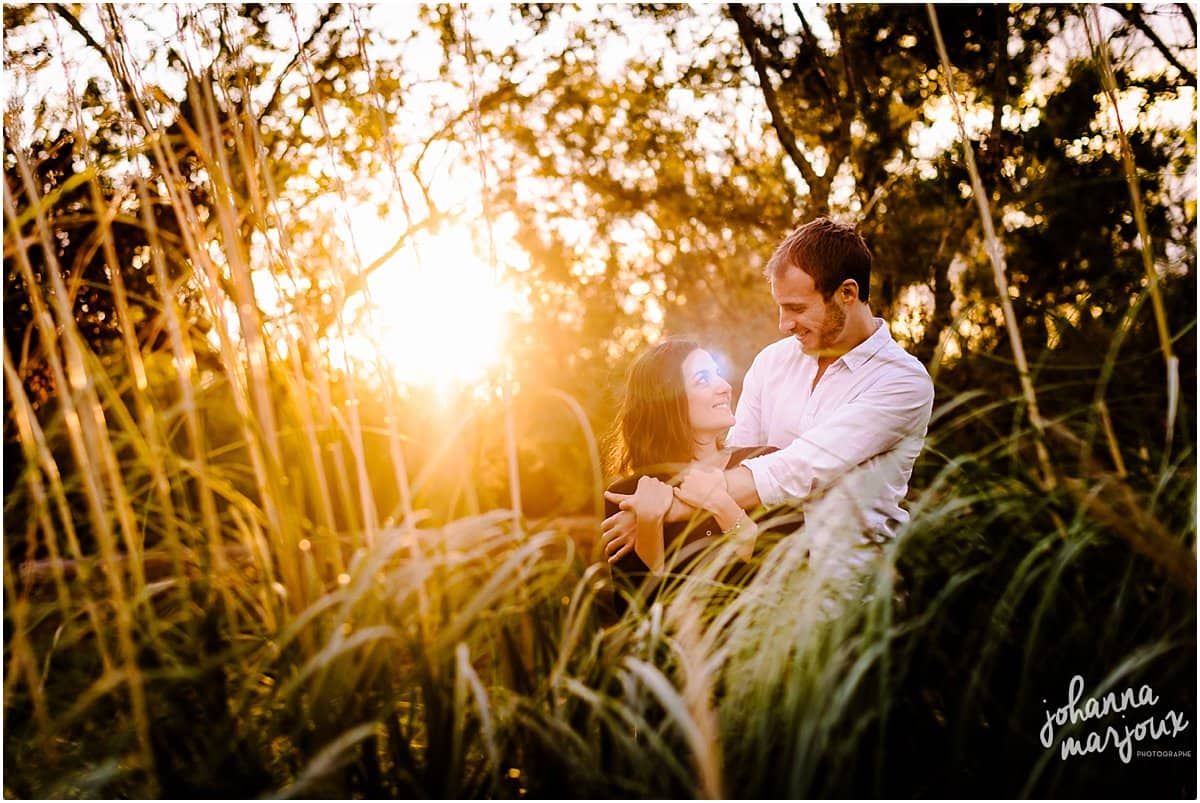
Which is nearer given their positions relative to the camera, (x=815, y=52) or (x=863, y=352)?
(x=863, y=352)

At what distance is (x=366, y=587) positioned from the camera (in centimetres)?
133

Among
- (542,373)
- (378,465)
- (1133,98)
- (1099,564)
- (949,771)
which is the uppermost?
(1133,98)

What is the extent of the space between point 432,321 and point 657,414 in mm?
867

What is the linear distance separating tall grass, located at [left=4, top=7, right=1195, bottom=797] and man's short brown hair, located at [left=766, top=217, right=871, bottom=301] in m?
1.21

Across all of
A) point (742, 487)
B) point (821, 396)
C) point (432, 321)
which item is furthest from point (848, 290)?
point (432, 321)

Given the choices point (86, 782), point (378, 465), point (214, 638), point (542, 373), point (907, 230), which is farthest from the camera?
point (542, 373)

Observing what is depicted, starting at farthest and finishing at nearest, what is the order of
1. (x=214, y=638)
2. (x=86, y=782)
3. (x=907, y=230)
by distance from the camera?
1. (x=907, y=230)
2. (x=214, y=638)
3. (x=86, y=782)

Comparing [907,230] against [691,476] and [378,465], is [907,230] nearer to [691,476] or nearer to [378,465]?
[691,476]

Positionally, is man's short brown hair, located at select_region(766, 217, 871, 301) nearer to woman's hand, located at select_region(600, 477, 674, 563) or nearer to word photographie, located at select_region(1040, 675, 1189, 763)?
woman's hand, located at select_region(600, 477, 674, 563)

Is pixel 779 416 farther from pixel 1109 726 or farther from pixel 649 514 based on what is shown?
pixel 1109 726

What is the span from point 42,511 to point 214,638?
1.13 feet

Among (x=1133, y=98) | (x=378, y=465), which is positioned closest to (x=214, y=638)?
(x=378, y=465)

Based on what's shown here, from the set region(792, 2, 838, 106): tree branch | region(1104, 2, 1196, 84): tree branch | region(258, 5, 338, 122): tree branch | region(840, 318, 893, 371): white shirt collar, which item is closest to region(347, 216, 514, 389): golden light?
region(840, 318, 893, 371): white shirt collar

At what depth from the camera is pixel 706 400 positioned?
8.48 feet
